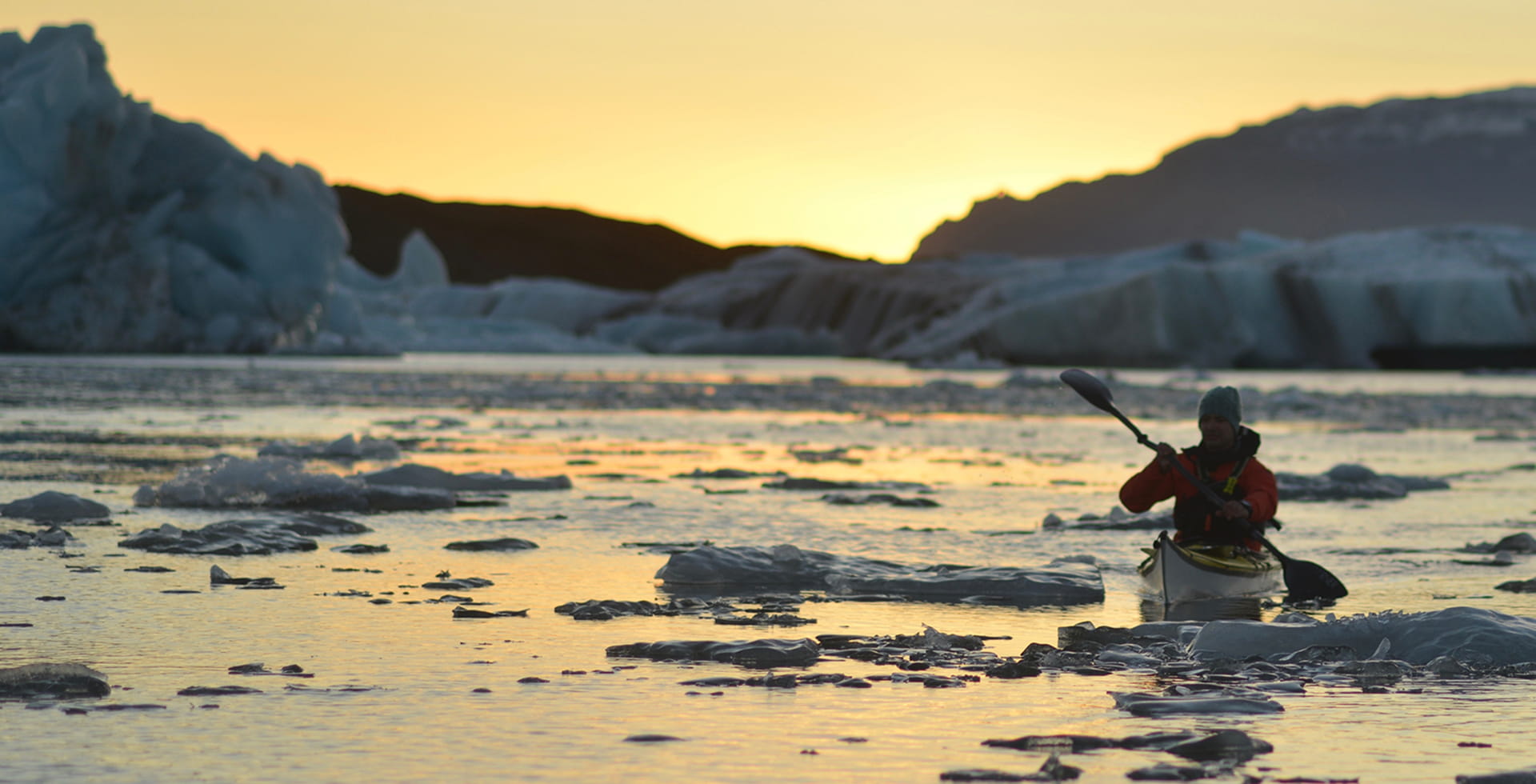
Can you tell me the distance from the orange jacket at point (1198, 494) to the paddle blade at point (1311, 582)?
231 millimetres

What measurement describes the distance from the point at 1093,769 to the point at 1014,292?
2271 inches

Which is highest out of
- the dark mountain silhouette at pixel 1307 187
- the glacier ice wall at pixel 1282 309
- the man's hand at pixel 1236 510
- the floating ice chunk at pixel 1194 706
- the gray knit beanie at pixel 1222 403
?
the dark mountain silhouette at pixel 1307 187

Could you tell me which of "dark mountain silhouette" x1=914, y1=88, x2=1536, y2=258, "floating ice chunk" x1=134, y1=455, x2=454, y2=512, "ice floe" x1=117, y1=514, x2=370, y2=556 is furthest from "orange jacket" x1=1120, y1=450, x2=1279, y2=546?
"dark mountain silhouette" x1=914, y1=88, x2=1536, y2=258

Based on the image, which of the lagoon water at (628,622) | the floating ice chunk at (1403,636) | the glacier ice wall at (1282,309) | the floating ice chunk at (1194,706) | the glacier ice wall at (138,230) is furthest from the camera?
the glacier ice wall at (1282,309)

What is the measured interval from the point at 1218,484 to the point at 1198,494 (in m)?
0.11

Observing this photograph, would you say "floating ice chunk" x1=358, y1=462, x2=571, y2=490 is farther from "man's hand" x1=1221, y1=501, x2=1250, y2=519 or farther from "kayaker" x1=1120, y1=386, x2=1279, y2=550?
"man's hand" x1=1221, y1=501, x2=1250, y2=519

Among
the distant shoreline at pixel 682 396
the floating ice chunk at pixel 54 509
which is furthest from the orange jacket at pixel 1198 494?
the distant shoreline at pixel 682 396

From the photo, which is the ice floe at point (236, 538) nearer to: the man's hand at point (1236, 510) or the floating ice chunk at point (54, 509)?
the floating ice chunk at point (54, 509)

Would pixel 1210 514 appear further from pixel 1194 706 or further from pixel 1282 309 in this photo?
pixel 1282 309

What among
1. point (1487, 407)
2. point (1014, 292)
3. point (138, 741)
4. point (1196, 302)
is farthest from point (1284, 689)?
point (1014, 292)

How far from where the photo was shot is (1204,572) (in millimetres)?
6641

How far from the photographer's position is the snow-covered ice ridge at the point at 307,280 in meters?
40.3

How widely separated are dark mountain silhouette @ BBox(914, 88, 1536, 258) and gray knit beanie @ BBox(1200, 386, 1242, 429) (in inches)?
4601

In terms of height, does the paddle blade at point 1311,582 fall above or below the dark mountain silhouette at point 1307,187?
below
